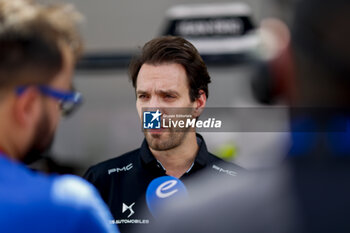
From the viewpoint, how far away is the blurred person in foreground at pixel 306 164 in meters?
0.82

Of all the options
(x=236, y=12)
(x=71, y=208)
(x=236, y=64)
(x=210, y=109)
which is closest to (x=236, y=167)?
(x=210, y=109)

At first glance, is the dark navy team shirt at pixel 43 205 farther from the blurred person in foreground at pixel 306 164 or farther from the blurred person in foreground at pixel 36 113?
the blurred person in foreground at pixel 306 164

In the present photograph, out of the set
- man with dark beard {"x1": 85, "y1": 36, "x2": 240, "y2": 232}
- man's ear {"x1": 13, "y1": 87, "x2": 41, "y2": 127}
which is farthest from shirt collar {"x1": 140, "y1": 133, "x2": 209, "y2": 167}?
man's ear {"x1": 13, "y1": 87, "x2": 41, "y2": 127}

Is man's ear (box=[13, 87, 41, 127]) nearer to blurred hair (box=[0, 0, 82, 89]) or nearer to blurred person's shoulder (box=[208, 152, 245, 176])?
blurred hair (box=[0, 0, 82, 89])

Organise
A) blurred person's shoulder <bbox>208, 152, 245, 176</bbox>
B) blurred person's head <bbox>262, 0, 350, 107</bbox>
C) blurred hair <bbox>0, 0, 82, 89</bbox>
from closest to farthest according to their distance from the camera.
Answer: blurred person's head <bbox>262, 0, 350, 107</bbox>
blurred hair <bbox>0, 0, 82, 89</bbox>
blurred person's shoulder <bbox>208, 152, 245, 176</bbox>

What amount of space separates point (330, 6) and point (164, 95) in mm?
1008

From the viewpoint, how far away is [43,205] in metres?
0.89

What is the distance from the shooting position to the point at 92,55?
3.35 metres

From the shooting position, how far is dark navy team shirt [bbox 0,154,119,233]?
88 cm

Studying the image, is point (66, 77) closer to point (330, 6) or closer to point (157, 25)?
point (330, 6)

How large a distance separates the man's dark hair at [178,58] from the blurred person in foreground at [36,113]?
67 cm

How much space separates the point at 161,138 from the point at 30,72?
87 cm

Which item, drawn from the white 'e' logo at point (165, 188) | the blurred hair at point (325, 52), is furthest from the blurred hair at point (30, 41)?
the white 'e' logo at point (165, 188)

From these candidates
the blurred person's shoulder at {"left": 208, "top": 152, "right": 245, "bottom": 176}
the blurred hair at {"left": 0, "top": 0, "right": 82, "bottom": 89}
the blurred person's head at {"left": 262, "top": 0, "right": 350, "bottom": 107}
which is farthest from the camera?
the blurred person's shoulder at {"left": 208, "top": 152, "right": 245, "bottom": 176}
